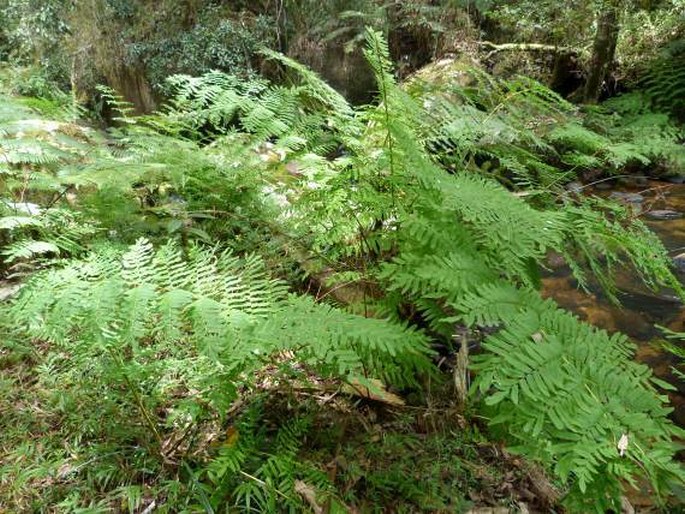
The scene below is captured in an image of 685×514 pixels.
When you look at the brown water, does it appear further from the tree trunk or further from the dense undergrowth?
the tree trunk

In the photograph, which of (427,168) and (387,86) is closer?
(427,168)

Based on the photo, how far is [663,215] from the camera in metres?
4.79

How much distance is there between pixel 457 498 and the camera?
1552 mm

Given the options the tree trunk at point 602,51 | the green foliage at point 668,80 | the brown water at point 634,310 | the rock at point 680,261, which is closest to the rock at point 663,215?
the brown water at point 634,310

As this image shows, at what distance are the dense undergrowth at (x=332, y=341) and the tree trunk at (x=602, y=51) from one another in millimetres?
4526

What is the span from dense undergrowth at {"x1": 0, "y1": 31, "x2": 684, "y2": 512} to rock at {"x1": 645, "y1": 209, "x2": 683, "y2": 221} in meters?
2.72

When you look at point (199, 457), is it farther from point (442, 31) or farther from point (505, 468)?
point (442, 31)

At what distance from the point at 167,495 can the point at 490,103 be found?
83.3 inches

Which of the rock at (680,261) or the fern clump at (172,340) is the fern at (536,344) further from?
the rock at (680,261)

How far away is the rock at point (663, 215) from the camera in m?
4.74

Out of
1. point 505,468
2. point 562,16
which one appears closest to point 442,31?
point 562,16

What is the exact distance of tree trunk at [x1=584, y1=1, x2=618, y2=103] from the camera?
5980 mm

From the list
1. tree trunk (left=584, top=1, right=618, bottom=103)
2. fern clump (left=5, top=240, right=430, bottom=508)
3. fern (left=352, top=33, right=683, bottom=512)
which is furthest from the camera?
tree trunk (left=584, top=1, right=618, bottom=103)

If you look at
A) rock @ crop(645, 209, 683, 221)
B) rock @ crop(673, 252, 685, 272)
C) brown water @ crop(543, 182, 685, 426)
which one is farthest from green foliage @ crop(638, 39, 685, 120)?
brown water @ crop(543, 182, 685, 426)
